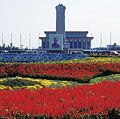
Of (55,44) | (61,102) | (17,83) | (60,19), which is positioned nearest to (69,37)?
(60,19)

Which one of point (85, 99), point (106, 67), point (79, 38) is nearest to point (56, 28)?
point (79, 38)

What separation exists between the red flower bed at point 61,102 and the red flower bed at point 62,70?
7313 mm

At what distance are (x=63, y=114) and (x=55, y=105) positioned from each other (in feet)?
3.39

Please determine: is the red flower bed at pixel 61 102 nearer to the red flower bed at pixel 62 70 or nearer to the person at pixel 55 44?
the red flower bed at pixel 62 70

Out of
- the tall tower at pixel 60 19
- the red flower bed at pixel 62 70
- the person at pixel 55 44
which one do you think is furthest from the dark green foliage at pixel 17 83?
the tall tower at pixel 60 19

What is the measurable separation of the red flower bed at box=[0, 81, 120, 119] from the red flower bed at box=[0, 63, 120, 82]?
7.31m

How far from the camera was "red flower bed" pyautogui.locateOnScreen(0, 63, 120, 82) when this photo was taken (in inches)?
814

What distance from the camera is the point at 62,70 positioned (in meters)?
22.3

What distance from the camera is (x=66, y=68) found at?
74.8 feet

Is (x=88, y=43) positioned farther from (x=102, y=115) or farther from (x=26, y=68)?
(x=102, y=115)

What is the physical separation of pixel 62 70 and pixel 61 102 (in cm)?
1167

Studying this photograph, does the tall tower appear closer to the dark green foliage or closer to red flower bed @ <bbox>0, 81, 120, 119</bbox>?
the dark green foliage

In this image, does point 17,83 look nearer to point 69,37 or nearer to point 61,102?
point 61,102

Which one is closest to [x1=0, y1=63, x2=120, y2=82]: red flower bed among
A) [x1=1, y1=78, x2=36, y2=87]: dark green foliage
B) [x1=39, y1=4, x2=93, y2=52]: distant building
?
[x1=1, y1=78, x2=36, y2=87]: dark green foliage
